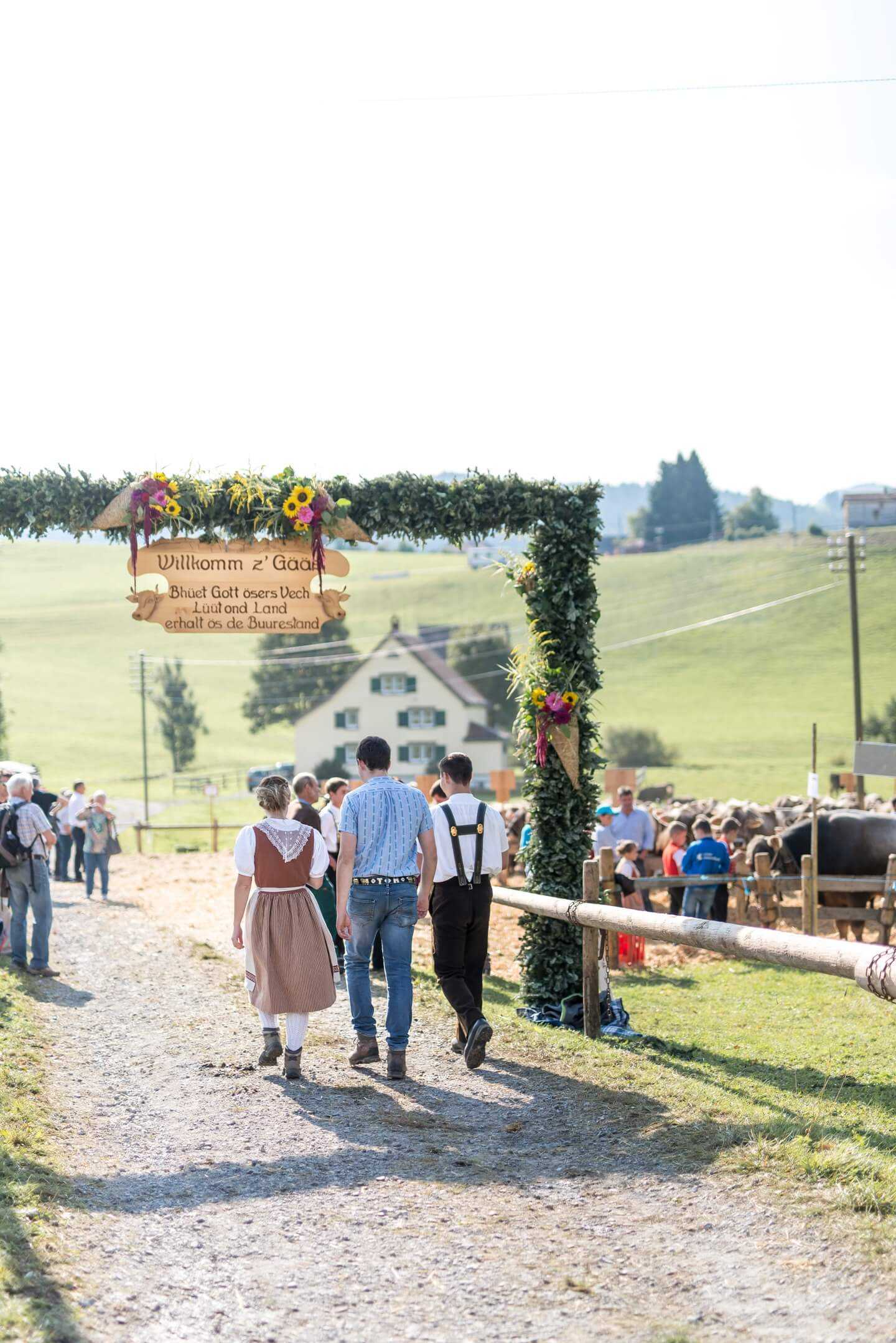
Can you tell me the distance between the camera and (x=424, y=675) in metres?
76.4

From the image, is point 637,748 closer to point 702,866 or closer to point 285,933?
point 702,866

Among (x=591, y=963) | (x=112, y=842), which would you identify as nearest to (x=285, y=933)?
(x=591, y=963)

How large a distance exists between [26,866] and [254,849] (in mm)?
4764

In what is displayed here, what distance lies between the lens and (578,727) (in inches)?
422

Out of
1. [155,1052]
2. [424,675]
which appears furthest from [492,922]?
[424,675]

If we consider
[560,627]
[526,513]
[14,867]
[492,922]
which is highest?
[526,513]

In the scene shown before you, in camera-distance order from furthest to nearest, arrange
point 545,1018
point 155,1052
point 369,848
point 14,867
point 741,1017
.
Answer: point 14,867, point 741,1017, point 545,1018, point 155,1052, point 369,848

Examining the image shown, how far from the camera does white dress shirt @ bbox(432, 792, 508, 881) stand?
8523 mm

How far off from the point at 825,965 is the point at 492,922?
13.5 meters

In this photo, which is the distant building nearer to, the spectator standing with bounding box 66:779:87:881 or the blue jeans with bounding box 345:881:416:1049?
the spectator standing with bounding box 66:779:87:881

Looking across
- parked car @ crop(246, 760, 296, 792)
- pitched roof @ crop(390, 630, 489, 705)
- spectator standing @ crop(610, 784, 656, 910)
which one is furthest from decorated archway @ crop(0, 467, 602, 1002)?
pitched roof @ crop(390, 630, 489, 705)

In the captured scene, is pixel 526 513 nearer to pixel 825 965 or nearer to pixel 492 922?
pixel 825 965

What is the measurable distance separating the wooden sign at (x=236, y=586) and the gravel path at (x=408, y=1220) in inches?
126

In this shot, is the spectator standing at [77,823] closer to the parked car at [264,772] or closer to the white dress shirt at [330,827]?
the white dress shirt at [330,827]
